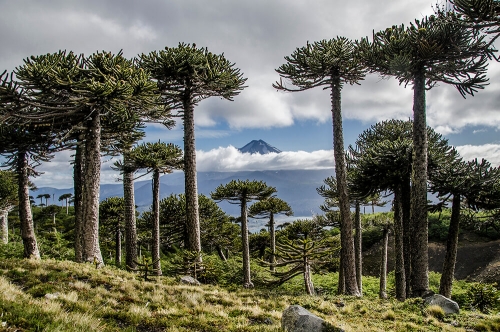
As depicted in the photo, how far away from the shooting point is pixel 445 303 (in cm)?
962

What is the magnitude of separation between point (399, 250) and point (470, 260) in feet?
76.7

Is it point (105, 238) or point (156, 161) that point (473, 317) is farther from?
point (105, 238)

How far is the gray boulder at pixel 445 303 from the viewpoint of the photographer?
30.6 ft

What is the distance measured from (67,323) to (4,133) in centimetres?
1330

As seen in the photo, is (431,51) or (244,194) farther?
(244,194)

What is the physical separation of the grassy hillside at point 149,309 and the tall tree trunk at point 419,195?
1826mm

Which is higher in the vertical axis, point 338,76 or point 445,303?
point 338,76

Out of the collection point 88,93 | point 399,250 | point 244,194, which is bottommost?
point 399,250

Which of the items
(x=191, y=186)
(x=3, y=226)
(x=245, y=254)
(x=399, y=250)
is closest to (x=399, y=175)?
(x=399, y=250)

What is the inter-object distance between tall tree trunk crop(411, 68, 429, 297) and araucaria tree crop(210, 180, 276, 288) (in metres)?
10.8

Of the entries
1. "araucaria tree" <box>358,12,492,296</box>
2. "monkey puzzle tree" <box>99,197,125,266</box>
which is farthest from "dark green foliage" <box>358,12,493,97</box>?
"monkey puzzle tree" <box>99,197,125,266</box>

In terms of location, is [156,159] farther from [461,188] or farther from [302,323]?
[461,188]

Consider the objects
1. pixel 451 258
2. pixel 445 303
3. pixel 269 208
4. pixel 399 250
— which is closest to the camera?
pixel 445 303

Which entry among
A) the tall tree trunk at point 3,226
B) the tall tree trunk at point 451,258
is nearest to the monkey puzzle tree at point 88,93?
the tall tree trunk at point 451,258
